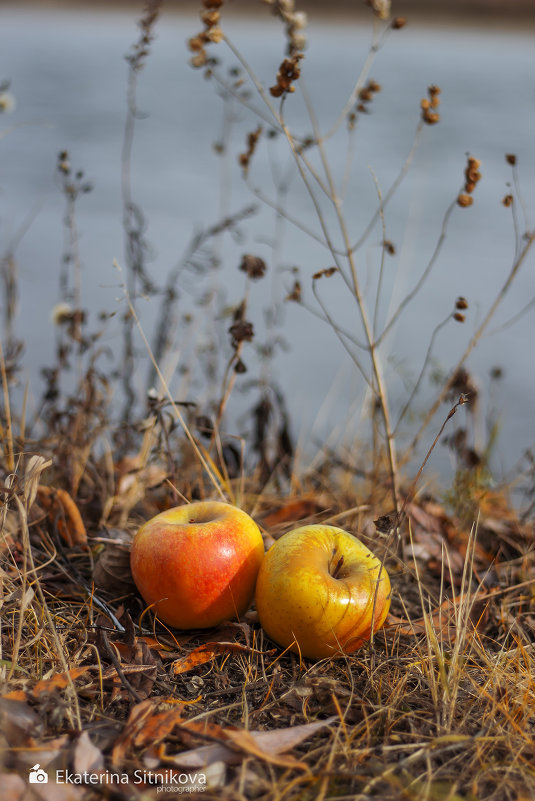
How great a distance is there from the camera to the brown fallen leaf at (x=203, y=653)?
151 cm

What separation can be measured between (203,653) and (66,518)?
2.27 ft

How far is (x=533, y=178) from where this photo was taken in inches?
188

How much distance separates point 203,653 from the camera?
156 cm

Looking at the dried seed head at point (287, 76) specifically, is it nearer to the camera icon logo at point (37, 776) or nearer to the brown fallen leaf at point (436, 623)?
the brown fallen leaf at point (436, 623)

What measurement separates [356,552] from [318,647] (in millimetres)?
237

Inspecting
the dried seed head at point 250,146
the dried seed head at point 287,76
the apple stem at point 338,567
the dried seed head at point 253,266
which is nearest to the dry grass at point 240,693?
the apple stem at point 338,567

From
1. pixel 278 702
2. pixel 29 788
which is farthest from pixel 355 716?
pixel 29 788

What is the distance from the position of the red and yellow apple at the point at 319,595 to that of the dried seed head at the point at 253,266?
2.64 ft

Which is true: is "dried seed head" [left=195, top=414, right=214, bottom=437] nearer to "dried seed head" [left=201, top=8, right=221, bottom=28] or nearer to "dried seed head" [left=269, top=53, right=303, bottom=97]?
"dried seed head" [left=269, top=53, right=303, bottom=97]

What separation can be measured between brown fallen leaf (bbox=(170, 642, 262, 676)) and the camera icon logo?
432mm

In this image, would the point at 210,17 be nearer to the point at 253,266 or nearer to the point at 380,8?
the point at 380,8

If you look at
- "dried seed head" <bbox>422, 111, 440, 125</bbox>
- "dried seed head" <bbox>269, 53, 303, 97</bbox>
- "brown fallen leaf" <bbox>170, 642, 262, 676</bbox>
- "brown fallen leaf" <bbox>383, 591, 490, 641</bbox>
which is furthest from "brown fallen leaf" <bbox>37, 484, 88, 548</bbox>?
"dried seed head" <bbox>422, 111, 440, 125</bbox>

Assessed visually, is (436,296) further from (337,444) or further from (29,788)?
(29,788)

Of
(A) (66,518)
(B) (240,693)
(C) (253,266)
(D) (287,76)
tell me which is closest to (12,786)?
(B) (240,693)
